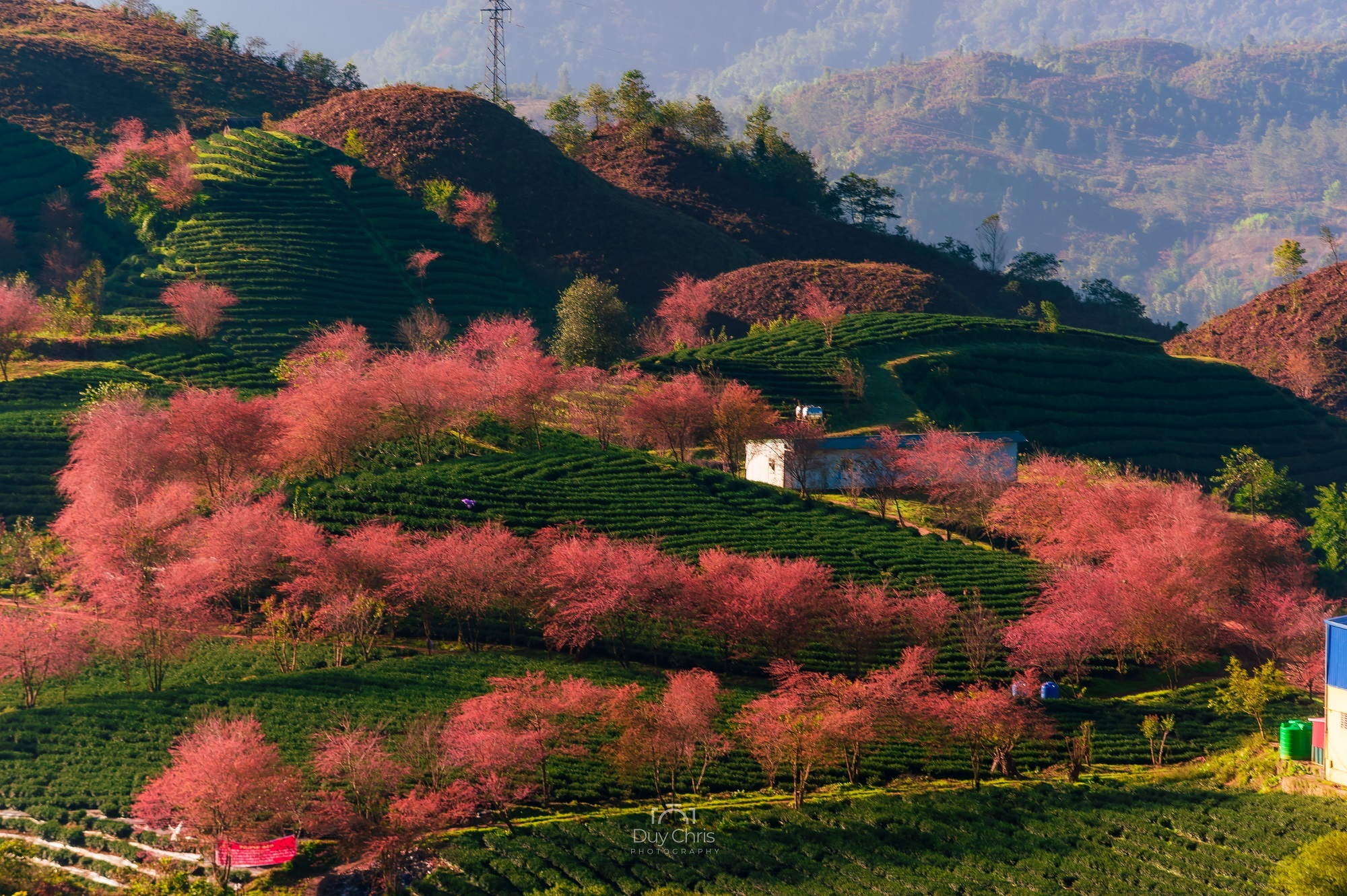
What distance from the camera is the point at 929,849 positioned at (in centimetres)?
3084

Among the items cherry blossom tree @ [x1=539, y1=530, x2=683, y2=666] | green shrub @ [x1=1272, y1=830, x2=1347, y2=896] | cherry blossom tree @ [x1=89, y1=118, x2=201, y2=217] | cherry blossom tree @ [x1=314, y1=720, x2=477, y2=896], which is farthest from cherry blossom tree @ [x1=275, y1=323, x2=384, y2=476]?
green shrub @ [x1=1272, y1=830, x2=1347, y2=896]

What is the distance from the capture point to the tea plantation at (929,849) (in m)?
28.6

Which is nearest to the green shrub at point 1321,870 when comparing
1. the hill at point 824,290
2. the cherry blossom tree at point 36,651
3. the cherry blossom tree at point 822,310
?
the cherry blossom tree at point 36,651

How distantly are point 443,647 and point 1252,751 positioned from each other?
32941 mm

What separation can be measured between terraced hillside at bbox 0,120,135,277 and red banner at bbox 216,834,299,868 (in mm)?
81519

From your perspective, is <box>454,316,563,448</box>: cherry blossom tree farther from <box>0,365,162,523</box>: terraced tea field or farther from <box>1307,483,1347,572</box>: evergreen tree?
<box>1307,483,1347,572</box>: evergreen tree

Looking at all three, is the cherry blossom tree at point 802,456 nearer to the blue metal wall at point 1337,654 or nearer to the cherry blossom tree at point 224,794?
the blue metal wall at point 1337,654

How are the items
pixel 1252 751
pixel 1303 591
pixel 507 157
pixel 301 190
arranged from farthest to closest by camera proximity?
pixel 507 157 → pixel 301 190 → pixel 1303 591 → pixel 1252 751

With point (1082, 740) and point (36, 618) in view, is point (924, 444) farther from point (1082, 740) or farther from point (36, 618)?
point (36, 618)

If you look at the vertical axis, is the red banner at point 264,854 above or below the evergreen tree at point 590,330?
below

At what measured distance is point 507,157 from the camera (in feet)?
388

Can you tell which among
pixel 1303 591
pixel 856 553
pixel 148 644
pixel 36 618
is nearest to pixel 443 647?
pixel 148 644

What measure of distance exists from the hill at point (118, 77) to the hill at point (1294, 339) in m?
115

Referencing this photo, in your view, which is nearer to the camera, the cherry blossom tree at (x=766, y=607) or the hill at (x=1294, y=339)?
the cherry blossom tree at (x=766, y=607)
